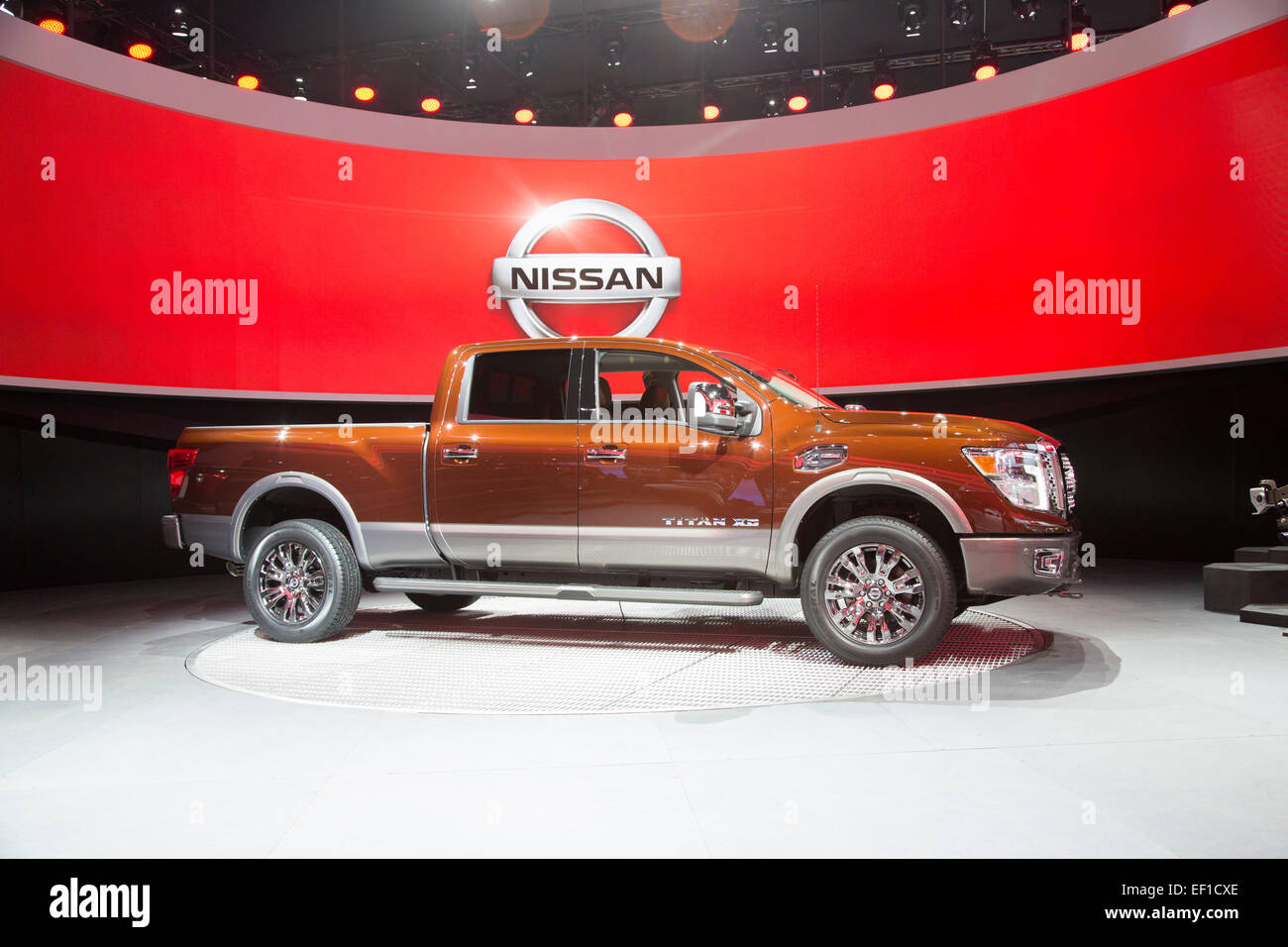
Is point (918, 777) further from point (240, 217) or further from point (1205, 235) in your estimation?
point (240, 217)

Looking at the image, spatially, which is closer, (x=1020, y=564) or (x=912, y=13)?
(x=1020, y=564)

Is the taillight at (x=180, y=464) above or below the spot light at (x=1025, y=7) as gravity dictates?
below

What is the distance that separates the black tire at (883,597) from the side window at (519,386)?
1.76 m

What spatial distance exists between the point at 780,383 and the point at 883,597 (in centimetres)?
137

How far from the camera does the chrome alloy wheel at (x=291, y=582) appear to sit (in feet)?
17.2

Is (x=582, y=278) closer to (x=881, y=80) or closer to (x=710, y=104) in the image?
(x=710, y=104)

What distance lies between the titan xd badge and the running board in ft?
13.0

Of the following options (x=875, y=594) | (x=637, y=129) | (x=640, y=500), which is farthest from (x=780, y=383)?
(x=637, y=129)

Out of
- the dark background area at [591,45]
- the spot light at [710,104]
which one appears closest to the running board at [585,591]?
the dark background area at [591,45]

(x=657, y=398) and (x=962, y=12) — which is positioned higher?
(x=962, y=12)

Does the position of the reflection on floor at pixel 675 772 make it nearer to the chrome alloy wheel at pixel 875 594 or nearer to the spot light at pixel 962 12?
the chrome alloy wheel at pixel 875 594

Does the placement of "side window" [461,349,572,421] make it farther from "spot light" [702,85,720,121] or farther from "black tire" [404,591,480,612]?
"spot light" [702,85,720,121]

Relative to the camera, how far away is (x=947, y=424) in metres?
4.34
